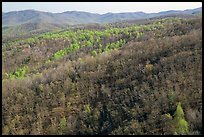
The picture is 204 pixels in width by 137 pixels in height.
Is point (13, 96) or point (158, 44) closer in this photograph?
point (13, 96)

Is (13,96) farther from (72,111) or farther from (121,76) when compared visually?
(121,76)

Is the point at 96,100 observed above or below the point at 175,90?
below

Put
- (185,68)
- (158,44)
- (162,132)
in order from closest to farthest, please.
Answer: (162,132) < (185,68) < (158,44)

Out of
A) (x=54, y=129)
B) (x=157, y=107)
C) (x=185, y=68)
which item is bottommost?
(x=54, y=129)

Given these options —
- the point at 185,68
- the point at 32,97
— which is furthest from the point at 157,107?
the point at 32,97

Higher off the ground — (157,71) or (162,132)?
(157,71)

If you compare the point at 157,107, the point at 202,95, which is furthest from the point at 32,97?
the point at 202,95

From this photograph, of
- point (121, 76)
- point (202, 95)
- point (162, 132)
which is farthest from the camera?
point (121, 76)

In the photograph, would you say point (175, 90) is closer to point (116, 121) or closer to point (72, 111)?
point (116, 121)

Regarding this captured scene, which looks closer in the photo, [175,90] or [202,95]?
[202,95]
